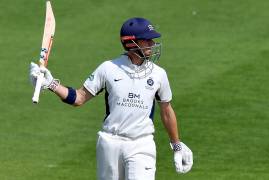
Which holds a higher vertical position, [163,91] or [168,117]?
[163,91]

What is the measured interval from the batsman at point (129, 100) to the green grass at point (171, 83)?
3.83 metres

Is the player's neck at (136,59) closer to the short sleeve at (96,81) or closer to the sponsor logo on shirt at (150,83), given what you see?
the sponsor logo on shirt at (150,83)

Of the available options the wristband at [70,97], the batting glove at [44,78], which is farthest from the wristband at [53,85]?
the wristband at [70,97]

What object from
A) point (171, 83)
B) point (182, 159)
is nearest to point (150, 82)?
point (182, 159)

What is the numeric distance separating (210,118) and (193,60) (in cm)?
326

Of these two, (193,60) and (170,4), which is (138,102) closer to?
(193,60)

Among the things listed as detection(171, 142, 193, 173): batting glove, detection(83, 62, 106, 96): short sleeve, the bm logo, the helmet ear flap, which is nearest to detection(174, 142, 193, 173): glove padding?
detection(171, 142, 193, 173): batting glove

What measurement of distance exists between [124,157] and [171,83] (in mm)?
8416

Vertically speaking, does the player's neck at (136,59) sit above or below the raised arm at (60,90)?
above

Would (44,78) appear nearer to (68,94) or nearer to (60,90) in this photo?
(60,90)

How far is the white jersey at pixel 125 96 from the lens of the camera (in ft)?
33.4

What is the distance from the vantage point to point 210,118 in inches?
663

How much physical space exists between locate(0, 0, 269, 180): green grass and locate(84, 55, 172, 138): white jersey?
3909 millimetres

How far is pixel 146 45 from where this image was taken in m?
10.3
